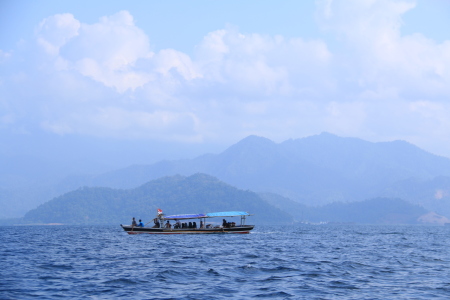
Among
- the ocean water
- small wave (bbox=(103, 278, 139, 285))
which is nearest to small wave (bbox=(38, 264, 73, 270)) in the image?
the ocean water

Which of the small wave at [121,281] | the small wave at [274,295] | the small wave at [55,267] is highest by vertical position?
the small wave at [55,267]

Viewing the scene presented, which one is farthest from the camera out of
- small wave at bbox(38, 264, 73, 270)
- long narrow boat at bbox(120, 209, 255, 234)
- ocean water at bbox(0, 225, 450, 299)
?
long narrow boat at bbox(120, 209, 255, 234)

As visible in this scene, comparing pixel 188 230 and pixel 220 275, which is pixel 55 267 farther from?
pixel 188 230

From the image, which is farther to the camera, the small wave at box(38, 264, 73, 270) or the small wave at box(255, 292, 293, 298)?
the small wave at box(38, 264, 73, 270)

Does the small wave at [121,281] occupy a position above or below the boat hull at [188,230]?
below

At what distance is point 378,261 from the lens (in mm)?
52969

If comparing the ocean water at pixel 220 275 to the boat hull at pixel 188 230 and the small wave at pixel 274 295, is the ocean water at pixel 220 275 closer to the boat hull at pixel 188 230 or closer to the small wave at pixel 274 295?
the small wave at pixel 274 295

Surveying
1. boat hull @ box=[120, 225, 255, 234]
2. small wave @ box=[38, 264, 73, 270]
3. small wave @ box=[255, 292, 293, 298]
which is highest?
boat hull @ box=[120, 225, 255, 234]

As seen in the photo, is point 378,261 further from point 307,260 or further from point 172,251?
point 172,251

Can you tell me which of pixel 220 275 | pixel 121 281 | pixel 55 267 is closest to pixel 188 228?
pixel 55 267

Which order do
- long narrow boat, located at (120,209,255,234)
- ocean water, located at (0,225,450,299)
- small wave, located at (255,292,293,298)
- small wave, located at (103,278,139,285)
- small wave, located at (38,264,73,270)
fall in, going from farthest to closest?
long narrow boat, located at (120,209,255,234) → small wave, located at (38,264,73,270) → small wave, located at (103,278,139,285) → ocean water, located at (0,225,450,299) → small wave, located at (255,292,293,298)

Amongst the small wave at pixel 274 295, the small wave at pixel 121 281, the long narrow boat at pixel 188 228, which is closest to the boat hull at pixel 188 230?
the long narrow boat at pixel 188 228

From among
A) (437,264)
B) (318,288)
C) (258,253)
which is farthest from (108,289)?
(437,264)

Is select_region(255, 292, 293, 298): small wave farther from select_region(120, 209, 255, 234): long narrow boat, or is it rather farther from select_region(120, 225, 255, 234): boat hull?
select_region(120, 225, 255, 234): boat hull
